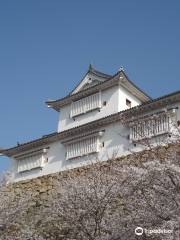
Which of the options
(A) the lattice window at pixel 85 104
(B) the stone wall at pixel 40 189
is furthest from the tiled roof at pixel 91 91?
(B) the stone wall at pixel 40 189

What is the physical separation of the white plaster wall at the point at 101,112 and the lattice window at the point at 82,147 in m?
1.41

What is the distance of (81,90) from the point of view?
2195 cm

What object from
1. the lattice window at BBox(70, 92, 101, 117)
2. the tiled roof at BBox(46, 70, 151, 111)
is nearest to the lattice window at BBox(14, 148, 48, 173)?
the lattice window at BBox(70, 92, 101, 117)

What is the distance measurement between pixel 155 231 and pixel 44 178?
12.5 m

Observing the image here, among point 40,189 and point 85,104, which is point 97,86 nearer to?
point 85,104

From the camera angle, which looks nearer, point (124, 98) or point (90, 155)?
point (90, 155)

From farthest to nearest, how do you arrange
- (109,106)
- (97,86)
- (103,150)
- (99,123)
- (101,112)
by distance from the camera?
(97,86) → (101,112) → (109,106) → (99,123) → (103,150)

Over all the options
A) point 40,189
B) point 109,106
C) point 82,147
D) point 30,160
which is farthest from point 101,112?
point 30,160

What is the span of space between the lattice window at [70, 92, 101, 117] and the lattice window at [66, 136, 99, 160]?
197 cm

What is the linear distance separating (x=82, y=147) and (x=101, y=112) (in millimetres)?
2139

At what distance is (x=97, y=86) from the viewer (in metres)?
21.1

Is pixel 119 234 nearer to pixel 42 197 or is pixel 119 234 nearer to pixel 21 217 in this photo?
pixel 21 217

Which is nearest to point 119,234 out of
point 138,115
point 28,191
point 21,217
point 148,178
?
point 148,178

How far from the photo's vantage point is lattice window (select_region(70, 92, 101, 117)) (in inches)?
827
